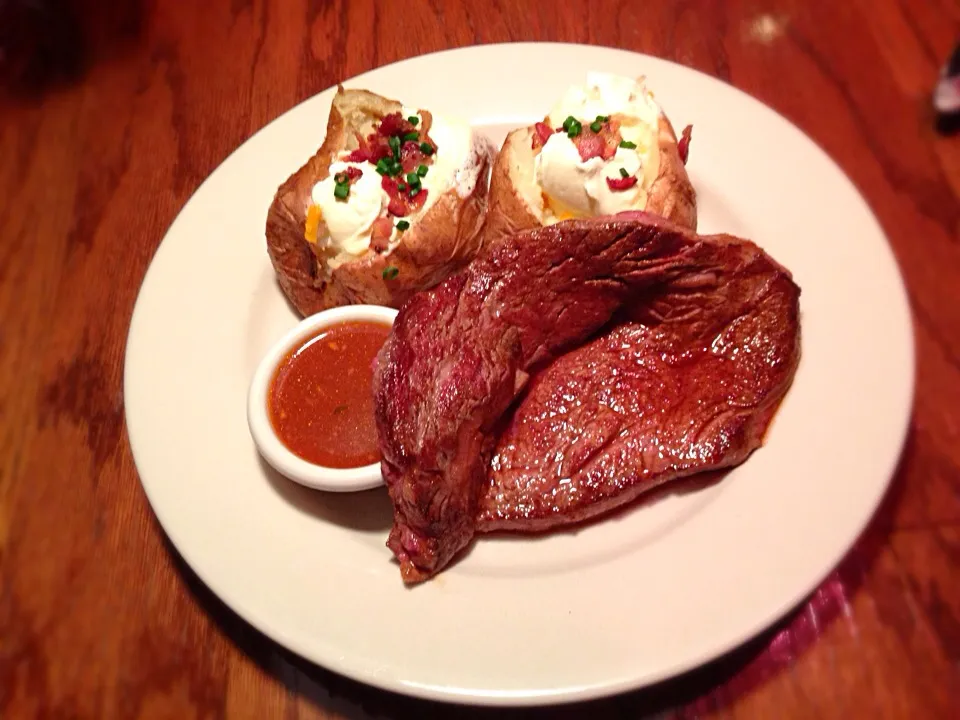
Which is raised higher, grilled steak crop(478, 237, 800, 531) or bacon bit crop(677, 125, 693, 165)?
bacon bit crop(677, 125, 693, 165)

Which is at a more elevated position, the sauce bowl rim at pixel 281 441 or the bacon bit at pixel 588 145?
the bacon bit at pixel 588 145

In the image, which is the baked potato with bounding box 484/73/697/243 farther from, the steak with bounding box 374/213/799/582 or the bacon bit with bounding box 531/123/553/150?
the steak with bounding box 374/213/799/582

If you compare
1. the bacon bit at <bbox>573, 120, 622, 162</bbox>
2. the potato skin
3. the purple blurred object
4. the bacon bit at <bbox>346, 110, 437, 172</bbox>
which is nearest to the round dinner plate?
the potato skin

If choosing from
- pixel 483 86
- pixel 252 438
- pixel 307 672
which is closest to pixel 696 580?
pixel 307 672

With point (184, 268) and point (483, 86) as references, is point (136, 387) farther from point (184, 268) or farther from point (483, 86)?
point (483, 86)

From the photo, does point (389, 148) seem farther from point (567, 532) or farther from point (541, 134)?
point (567, 532)

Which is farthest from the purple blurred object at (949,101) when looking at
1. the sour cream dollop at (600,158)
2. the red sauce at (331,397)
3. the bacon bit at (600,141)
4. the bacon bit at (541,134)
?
the red sauce at (331,397)

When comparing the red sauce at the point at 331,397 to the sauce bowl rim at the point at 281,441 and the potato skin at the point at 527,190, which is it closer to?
the sauce bowl rim at the point at 281,441
